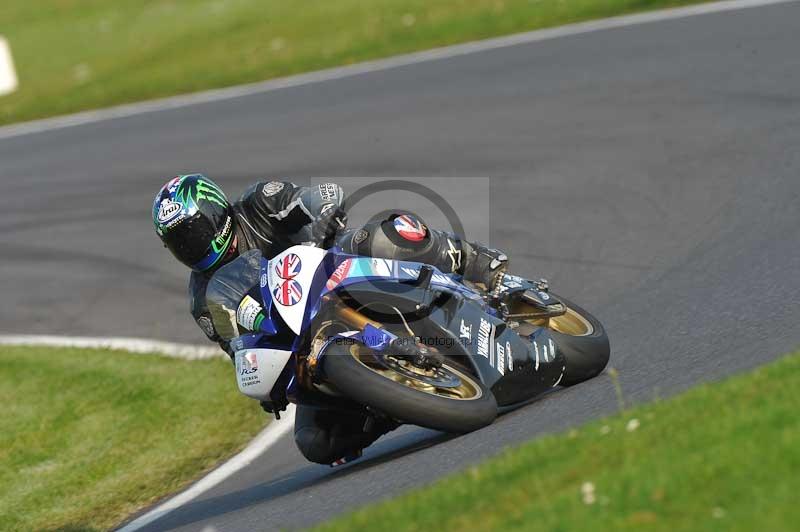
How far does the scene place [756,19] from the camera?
1414 centimetres

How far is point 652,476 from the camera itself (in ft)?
12.8

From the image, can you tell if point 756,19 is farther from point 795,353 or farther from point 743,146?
point 795,353

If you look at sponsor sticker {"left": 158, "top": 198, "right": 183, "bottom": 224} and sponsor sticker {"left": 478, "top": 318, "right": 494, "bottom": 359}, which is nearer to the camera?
sponsor sticker {"left": 478, "top": 318, "right": 494, "bottom": 359}

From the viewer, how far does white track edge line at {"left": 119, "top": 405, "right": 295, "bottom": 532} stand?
22.6ft

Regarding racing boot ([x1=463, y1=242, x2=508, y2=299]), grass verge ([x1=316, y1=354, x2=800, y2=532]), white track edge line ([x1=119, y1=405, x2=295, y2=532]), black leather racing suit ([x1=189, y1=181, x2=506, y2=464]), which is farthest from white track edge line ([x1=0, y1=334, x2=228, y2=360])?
grass verge ([x1=316, y1=354, x2=800, y2=532])

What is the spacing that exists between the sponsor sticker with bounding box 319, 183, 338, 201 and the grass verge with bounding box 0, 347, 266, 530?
2.23 m

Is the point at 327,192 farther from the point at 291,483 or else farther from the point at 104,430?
the point at 104,430

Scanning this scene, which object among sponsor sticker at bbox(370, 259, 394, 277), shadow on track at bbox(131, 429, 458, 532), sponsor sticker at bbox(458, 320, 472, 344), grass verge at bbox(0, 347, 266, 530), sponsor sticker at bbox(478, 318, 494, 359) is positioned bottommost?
grass verge at bbox(0, 347, 266, 530)

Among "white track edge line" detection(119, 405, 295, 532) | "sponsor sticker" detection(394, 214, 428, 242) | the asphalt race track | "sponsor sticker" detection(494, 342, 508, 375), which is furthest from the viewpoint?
"white track edge line" detection(119, 405, 295, 532)

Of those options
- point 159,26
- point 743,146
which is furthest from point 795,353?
point 159,26

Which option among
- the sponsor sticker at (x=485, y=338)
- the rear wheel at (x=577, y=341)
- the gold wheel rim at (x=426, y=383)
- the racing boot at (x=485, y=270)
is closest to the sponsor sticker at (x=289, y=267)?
the gold wheel rim at (x=426, y=383)

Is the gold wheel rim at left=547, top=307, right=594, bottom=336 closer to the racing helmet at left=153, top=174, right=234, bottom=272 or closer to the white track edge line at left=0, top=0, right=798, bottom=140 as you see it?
the racing helmet at left=153, top=174, right=234, bottom=272

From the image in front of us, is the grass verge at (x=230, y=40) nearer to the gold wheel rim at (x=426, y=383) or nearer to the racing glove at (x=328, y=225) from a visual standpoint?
the racing glove at (x=328, y=225)

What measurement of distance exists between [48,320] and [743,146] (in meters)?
6.25
